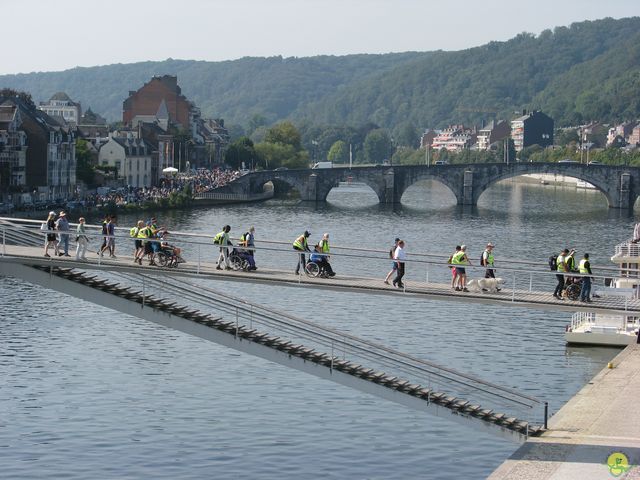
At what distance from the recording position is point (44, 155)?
13625cm

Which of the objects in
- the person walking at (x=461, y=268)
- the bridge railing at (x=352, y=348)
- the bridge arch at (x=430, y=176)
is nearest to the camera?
the bridge railing at (x=352, y=348)

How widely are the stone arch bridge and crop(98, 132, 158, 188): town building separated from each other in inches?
400

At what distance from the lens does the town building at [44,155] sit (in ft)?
439

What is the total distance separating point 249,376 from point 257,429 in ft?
23.0

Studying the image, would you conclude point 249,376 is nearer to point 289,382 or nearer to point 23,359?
point 289,382

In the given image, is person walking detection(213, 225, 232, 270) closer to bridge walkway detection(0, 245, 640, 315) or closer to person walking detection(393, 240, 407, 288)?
bridge walkway detection(0, 245, 640, 315)

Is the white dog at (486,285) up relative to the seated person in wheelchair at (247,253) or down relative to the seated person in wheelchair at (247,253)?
down

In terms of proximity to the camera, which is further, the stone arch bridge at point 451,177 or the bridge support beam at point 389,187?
the bridge support beam at point 389,187

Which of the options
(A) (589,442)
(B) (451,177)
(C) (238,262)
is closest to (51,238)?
(C) (238,262)

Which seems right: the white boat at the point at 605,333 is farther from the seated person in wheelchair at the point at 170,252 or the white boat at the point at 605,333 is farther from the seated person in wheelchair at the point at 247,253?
the seated person in wheelchair at the point at 170,252

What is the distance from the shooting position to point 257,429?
4312 centimetres

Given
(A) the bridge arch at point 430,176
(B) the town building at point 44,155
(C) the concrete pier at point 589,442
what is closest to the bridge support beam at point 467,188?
(A) the bridge arch at point 430,176

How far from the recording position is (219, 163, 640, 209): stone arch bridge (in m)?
172

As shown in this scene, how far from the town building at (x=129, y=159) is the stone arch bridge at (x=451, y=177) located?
33.4 ft
